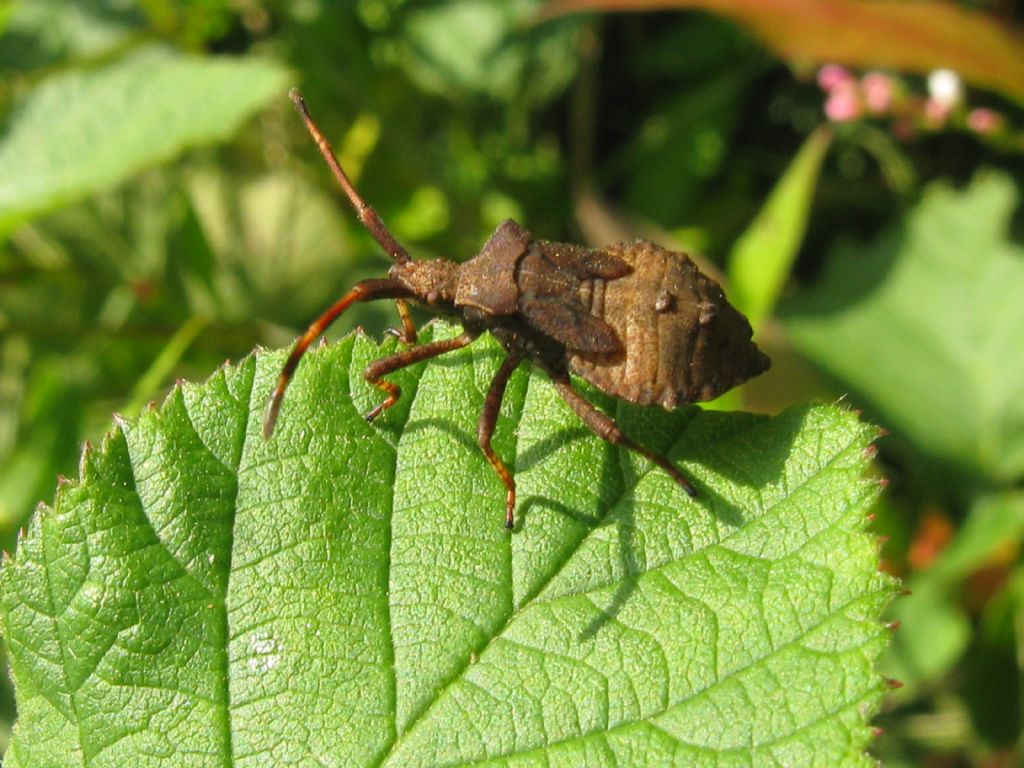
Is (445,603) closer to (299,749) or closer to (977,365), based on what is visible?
(299,749)

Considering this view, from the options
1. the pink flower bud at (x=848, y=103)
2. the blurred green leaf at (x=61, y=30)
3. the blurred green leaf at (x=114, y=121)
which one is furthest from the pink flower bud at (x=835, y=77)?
the blurred green leaf at (x=61, y=30)

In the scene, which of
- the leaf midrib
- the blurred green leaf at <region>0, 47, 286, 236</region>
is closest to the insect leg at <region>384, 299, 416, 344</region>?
the leaf midrib

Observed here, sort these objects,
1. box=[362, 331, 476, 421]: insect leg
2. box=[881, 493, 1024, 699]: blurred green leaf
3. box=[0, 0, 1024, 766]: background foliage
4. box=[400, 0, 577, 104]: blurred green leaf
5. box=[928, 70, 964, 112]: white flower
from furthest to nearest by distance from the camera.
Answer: box=[400, 0, 577, 104]: blurred green leaf
box=[928, 70, 964, 112]: white flower
box=[0, 0, 1024, 766]: background foliage
box=[881, 493, 1024, 699]: blurred green leaf
box=[362, 331, 476, 421]: insect leg

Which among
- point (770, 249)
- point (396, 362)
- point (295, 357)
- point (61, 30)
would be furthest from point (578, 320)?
point (61, 30)

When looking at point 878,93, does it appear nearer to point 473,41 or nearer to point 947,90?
point 947,90

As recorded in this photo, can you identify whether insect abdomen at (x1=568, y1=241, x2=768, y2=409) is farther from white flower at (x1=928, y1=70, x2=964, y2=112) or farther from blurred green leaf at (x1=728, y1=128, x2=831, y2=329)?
white flower at (x1=928, y1=70, x2=964, y2=112)

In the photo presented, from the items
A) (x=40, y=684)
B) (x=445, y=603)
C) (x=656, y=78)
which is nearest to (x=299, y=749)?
(x=445, y=603)

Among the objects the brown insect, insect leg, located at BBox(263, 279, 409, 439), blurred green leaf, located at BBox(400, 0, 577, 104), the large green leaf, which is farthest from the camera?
blurred green leaf, located at BBox(400, 0, 577, 104)
